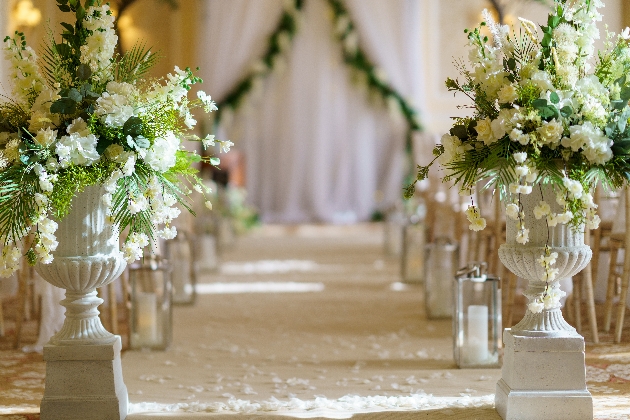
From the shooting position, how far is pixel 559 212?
2.83m

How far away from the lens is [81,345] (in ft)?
9.43

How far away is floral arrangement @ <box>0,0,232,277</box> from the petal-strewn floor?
2.54 ft

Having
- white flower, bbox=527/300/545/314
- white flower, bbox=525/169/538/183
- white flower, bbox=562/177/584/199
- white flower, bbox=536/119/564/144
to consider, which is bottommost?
white flower, bbox=527/300/545/314

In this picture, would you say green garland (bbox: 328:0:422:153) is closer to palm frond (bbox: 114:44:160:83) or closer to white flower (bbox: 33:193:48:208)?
palm frond (bbox: 114:44:160:83)

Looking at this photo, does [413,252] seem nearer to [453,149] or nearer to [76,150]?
[453,149]

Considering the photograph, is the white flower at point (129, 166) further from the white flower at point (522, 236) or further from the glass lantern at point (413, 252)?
the glass lantern at point (413, 252)

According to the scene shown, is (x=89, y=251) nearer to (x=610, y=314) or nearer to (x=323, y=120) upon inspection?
(x=610, y=314)

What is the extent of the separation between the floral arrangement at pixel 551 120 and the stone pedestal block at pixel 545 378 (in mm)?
158

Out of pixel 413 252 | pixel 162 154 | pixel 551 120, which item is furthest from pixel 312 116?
pixel 551 120

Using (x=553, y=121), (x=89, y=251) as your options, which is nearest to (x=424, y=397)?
(x=553, y=121)

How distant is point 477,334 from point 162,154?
1.68 meters

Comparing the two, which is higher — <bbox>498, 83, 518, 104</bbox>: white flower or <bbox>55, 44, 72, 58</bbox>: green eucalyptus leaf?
<bbox>55, 44, 72, 58</bbox>: green eucalyptus leaf

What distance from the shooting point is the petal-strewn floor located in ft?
10.1

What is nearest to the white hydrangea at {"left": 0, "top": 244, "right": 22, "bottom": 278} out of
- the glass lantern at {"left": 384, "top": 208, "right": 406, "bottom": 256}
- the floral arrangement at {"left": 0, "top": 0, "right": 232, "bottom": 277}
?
the floral arrangement at {"left": 0, "top": 0, "right": 232, "bottom": 277}
